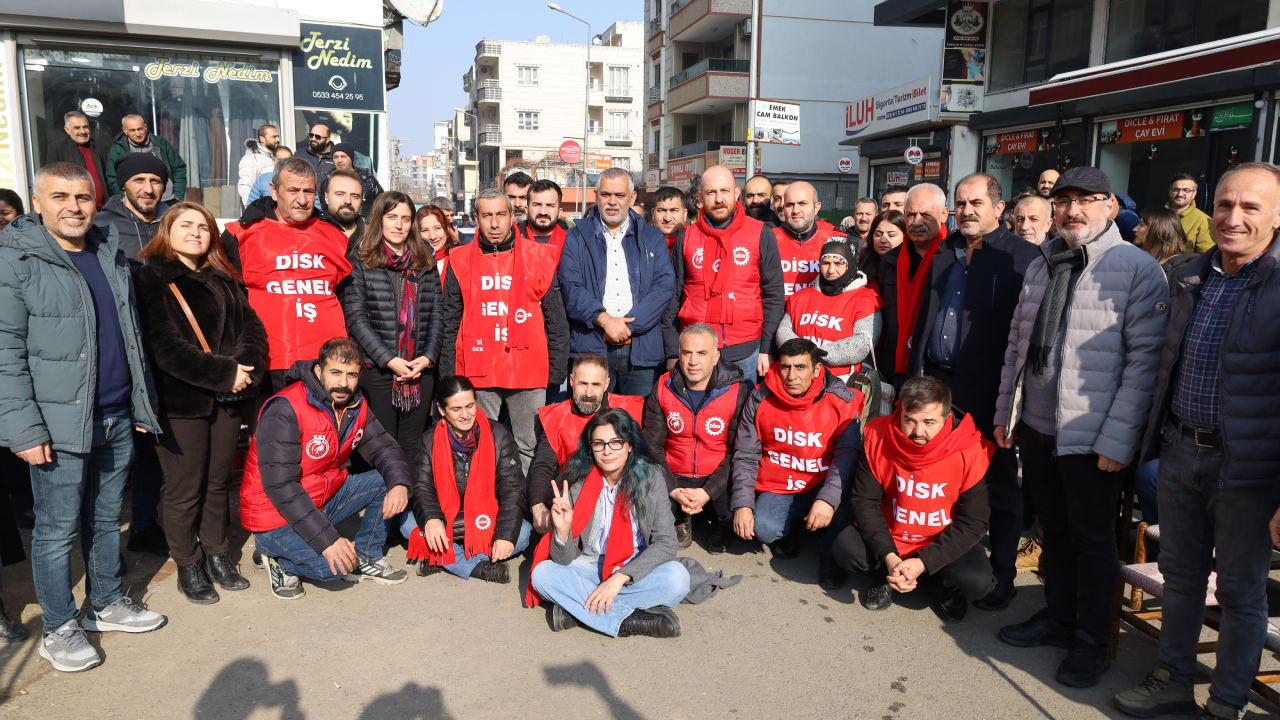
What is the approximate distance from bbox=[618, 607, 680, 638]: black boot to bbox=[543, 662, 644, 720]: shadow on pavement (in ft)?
1.00

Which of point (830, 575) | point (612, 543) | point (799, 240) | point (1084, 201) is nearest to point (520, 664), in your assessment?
point (612, 543)

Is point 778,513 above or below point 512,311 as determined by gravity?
below

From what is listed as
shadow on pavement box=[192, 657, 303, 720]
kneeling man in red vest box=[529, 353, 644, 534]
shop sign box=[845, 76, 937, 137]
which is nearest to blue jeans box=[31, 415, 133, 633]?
shadow on pavement box=[192, 657, 303, 720]

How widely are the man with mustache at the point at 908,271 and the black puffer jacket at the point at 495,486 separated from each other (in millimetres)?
2561

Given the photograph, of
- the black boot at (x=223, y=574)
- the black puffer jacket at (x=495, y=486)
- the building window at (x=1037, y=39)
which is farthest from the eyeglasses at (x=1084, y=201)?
the building window at (x=1037, y=39)

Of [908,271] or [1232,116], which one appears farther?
[1232,116]

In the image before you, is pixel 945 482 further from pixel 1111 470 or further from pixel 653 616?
pixel 653 616

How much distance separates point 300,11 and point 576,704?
9.89 m

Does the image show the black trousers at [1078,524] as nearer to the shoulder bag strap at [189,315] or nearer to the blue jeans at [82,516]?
the shoulder bag strap at [189,315]

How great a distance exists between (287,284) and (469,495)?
1.63m

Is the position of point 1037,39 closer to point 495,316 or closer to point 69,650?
point 495,316

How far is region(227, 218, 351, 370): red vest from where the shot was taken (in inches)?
176

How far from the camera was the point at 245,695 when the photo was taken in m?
3.23

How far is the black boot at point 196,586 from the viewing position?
4.03 metres
